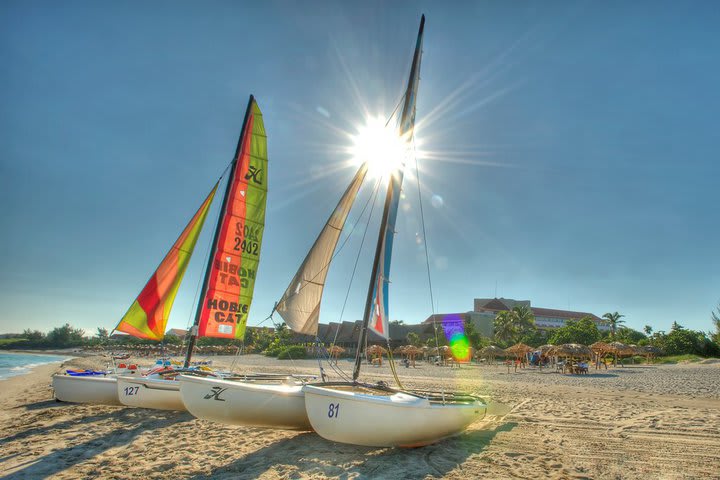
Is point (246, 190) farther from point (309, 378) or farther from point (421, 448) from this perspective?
point (421, 448)

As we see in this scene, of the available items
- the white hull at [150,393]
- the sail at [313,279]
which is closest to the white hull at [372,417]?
the sail at [313,279]

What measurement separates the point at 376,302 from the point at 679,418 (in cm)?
814

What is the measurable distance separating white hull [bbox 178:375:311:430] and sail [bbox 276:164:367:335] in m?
1.50

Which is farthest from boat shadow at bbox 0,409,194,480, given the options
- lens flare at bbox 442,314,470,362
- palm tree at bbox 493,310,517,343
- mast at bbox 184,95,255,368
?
palm tree at bbox 493,310,517,343

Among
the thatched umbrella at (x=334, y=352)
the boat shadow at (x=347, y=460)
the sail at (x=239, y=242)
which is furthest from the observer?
the sail at (x=239, y=242)

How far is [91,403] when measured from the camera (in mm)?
11930

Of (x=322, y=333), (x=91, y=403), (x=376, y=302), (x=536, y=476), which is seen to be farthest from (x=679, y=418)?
(x=322, y=333)

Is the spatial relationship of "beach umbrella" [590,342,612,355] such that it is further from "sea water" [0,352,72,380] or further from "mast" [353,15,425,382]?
"sea water" [0,352,72,380]

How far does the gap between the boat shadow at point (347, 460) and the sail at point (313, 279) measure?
2.44m

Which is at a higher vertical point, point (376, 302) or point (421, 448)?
point (376, 302)

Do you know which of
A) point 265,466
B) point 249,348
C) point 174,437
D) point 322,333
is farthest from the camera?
point 249,348

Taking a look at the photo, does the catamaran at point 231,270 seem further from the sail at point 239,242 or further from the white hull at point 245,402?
the white hull at point 245,402

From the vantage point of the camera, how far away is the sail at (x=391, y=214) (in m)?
8.67

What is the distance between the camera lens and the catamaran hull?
1132 centimetres
